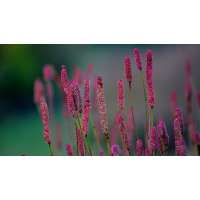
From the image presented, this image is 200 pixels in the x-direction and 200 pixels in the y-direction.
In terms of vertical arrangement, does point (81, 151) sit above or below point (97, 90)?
below

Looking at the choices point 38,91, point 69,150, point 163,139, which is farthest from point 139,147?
point 38,91

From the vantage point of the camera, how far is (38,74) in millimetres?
3072

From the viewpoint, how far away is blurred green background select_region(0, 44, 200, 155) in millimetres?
3021

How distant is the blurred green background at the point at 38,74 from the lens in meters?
3.02

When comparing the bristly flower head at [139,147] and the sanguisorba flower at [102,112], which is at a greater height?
the sanguisorba flower at [102,112]

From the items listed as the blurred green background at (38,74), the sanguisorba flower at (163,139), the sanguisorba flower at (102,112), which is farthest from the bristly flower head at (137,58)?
the sanguisorba flower at (163,139)

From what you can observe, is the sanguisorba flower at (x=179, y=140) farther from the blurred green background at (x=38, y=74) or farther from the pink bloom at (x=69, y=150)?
the pink bloom at (x=69, y=150)

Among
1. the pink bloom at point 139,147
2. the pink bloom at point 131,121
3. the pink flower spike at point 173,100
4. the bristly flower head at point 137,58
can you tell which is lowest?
the pink bloom at point 139,147

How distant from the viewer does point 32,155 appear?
9.99 ft

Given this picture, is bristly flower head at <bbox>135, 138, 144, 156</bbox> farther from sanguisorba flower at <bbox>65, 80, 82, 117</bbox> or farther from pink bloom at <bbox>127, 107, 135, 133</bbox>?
sanguisorba flower at <bbox>65, 80, 82, 117</bbox>
